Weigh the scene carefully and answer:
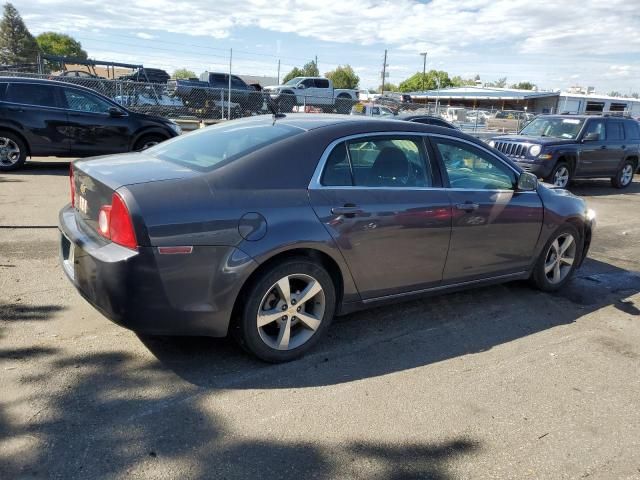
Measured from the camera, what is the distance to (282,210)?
3.34m

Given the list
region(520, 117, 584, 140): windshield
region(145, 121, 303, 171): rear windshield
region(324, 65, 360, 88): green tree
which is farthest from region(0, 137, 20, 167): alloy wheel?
region(324, 65, 360, 88): green tree

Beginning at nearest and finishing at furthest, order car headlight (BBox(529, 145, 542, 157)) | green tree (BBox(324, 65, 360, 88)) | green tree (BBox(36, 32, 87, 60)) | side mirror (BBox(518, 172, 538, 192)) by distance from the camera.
Result: side mirror (BBox(518, 172, 538, 192)) < car headlight (BBox(529, 145, 542, 157)) < green tree (BBox(324, 65, 360, 88)) < green tree (BBox(36, 32, 87, 60))

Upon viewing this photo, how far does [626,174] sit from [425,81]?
285 feet

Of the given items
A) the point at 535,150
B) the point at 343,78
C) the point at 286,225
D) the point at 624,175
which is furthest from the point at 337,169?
the point at 343,78

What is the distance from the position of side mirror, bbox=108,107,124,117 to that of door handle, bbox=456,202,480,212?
842 centimetres

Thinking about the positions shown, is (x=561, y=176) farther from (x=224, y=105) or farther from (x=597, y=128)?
(x=224, y=105)

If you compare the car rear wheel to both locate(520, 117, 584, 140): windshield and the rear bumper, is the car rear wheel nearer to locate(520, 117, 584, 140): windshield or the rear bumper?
locate(520, 117, 584, 140): windshield

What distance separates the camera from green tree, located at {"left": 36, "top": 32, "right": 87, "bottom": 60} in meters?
109

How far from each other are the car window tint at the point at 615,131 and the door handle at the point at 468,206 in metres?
10.8

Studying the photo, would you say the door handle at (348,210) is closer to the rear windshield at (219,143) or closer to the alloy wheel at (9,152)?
the rear windshield at (219,143)

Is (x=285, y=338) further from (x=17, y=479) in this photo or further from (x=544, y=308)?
(x=544, y=308)

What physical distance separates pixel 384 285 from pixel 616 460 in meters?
1.77

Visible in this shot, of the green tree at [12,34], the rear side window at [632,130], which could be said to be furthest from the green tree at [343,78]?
the rear side window at [632,130]

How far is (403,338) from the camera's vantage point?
161 inches
